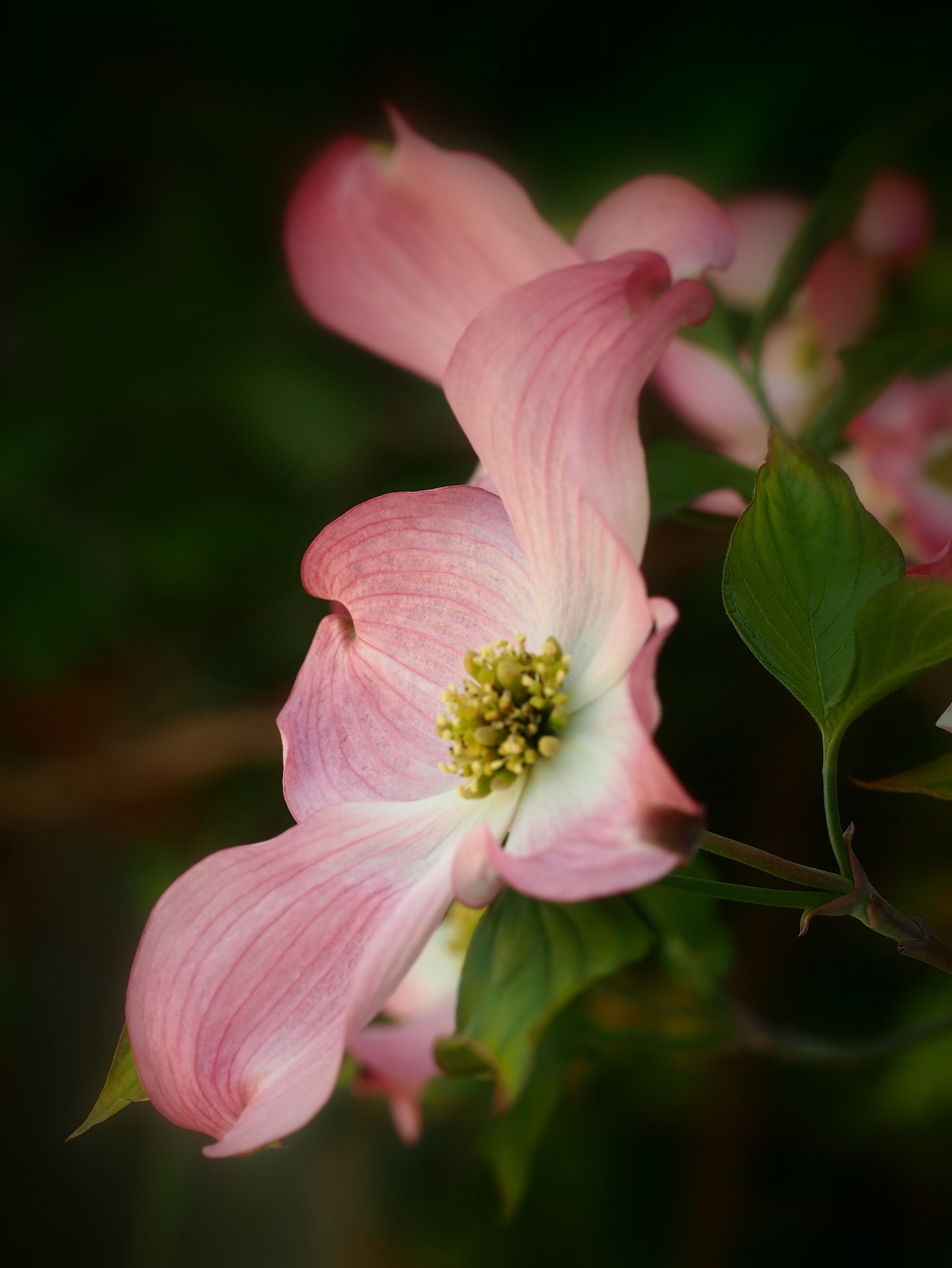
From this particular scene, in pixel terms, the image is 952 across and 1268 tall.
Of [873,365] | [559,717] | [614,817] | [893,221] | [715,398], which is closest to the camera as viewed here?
[614,817]

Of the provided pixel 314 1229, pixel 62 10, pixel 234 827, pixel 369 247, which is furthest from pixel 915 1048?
pixel 62 10

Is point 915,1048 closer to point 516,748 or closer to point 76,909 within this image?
point 516,748

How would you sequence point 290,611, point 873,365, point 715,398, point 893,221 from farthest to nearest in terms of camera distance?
point 290,611, point 893,221, point 715,398, point 873,365

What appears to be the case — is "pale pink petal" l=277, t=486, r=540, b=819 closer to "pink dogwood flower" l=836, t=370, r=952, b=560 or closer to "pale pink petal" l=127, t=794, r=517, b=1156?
"pale pink petal" l=127, t=794, r=517, b=1156

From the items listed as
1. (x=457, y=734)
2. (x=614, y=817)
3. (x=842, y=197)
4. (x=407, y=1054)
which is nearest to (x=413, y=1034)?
(x=407, y=1054)

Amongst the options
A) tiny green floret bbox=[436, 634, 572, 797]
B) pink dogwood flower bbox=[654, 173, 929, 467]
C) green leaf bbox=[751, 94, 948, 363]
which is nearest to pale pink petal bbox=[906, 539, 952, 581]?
tiny green floret bbox=[436, 634, 572, 797]

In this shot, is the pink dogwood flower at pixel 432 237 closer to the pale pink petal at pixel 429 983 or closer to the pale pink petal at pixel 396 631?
the pale pink petal at pixel 396 631

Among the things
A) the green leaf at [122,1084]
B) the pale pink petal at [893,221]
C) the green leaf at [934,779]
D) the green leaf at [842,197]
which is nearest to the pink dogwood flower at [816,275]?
the pale pink petal at [893,221]

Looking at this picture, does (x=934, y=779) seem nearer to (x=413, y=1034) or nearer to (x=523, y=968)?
(x=523, y=968)

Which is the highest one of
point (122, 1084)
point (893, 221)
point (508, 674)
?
point (893, 221)
